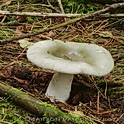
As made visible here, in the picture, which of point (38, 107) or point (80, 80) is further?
point (80, 80)

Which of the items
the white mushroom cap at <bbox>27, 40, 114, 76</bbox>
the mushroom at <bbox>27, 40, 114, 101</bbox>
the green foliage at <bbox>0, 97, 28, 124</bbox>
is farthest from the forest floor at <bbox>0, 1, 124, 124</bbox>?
the white mushroom cap at <bbox>27, 40, 114, 76</bbox>

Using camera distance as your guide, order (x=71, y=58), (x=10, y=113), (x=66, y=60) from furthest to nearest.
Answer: (x=71, y=58)
(x=66, y=60)
(x=10, y=113)

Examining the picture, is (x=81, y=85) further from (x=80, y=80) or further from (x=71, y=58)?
(x=71, y=58)

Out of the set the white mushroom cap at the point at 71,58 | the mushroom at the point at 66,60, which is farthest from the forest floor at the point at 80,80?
the white mushroom cap at the point at 71,58

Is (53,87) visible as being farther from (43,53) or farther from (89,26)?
(89,26)

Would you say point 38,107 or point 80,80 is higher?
point 38,107

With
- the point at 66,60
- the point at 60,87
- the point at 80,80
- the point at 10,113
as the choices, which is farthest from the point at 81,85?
the point at 10,113

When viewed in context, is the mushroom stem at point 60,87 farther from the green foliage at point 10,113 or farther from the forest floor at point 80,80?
the green foliage at point 10,113

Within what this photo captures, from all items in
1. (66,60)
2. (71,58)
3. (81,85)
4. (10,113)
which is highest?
(66,60)
